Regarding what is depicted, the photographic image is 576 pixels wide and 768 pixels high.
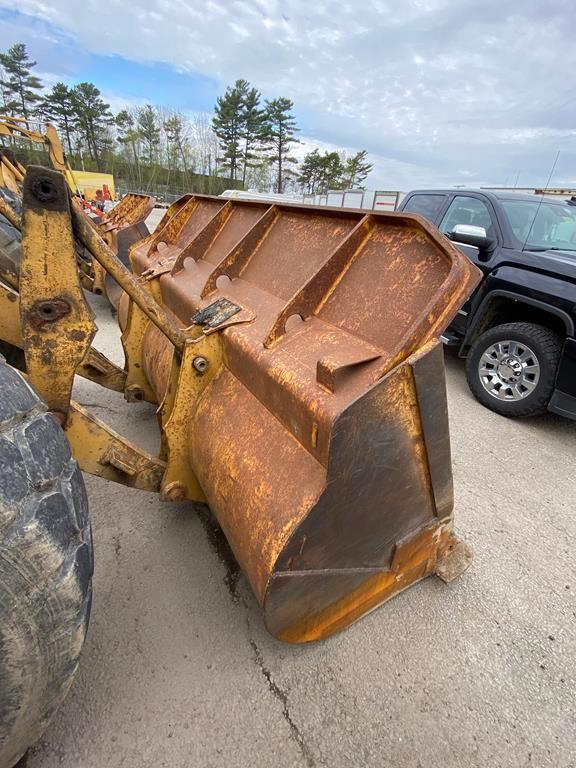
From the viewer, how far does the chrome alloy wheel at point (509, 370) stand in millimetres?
3689

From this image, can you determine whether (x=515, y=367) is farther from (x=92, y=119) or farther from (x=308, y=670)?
(x=92, y=119)

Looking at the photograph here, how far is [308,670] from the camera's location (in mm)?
1691

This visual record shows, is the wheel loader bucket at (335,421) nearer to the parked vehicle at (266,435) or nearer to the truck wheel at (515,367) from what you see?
the parked vehicle at (266,435)

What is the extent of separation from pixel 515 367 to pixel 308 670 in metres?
3.18

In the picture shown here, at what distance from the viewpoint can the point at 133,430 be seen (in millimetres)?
3248

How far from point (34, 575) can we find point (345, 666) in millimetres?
1286

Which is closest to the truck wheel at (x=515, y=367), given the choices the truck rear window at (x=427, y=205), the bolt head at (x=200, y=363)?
the truck rear window at (x=427, y=205)

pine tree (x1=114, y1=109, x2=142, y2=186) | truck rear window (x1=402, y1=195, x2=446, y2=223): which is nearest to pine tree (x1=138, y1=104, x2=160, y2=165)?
pine tree (x1=114, y1=109, x2=142, y2=186)

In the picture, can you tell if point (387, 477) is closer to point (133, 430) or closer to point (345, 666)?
point (345, 666)

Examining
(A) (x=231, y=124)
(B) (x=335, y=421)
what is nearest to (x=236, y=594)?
(B) (x=335, y=421)

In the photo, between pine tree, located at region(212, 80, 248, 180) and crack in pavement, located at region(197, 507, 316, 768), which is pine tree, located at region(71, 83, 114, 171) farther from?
crack in pavement, located at region(197, 507, 316, 768)

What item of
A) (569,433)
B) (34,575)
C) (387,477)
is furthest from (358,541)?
(569,433)

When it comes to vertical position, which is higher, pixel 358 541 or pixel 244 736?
pixel 358 541

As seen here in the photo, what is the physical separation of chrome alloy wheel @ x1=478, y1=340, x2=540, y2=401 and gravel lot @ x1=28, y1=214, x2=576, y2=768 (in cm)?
159
